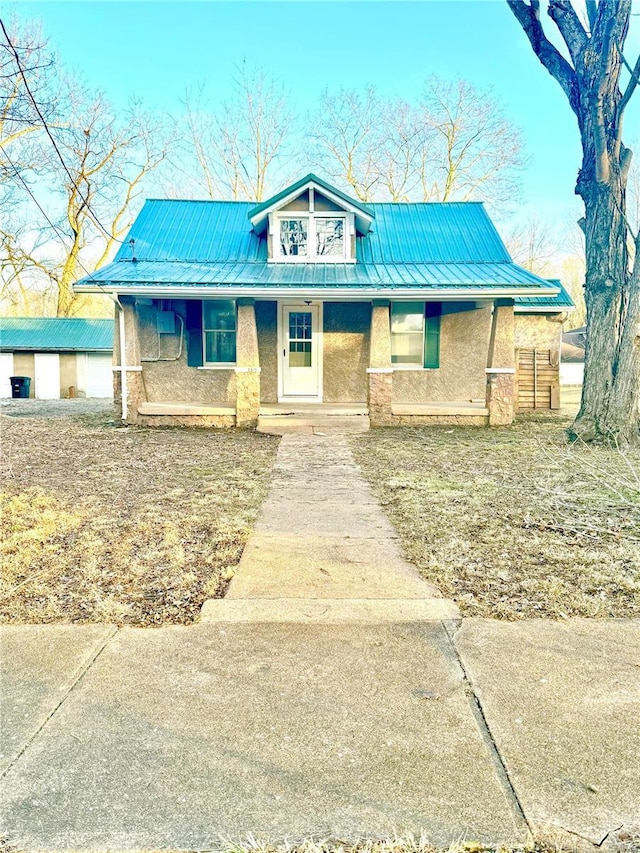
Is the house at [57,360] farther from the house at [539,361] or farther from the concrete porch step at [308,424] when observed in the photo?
the house at [539,361]

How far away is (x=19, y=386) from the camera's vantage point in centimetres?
2197

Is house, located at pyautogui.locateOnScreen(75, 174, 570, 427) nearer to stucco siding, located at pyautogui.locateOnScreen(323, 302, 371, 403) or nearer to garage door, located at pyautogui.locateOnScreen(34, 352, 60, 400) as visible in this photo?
stucco siding, located at pyautogui.locateOnScreen(323, 302, 371, 403)

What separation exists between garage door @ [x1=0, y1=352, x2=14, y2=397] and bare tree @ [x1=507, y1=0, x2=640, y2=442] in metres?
20.5

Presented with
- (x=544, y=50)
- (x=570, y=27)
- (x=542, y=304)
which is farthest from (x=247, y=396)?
(x=570, y=27)

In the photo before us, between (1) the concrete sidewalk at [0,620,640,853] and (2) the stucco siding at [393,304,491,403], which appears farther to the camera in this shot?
(2) the stucco siding at [393,304,491,403]

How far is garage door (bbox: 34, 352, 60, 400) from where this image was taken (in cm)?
2264

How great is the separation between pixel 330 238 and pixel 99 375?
541 inches

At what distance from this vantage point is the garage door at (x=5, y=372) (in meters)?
22.6

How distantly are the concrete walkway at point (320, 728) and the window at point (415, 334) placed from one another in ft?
33.5

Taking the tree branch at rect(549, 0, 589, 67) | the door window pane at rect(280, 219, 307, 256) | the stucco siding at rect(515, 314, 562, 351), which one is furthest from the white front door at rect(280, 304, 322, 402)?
the tree branch at rect(549, 0, 589, 67)

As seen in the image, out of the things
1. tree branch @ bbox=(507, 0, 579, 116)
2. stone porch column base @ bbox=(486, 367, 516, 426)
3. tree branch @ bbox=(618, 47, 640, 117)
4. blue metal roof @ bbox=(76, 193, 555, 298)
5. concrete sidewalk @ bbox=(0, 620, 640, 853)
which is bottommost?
concrete sidewalk @ bbox=(0, 620, 640, 853)

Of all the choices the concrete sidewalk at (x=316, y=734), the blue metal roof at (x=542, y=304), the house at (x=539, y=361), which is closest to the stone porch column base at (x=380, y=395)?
the house at (x=539, y=361)

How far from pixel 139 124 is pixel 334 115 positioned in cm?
967

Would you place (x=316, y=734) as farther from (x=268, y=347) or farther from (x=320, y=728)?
(x=268, y=347)
